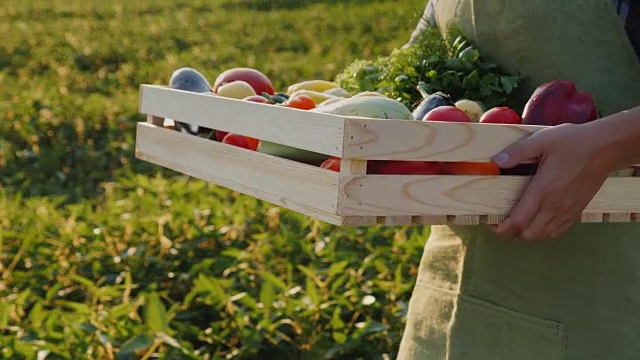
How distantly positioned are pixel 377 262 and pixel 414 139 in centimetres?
225

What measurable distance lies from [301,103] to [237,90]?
0.31 metres

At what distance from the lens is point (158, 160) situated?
2.35 m

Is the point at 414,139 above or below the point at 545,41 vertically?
below

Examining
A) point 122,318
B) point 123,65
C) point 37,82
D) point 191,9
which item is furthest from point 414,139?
point 191,9

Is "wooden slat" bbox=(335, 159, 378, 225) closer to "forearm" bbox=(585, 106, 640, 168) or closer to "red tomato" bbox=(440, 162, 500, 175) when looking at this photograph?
"red tomato" bbox=(440, 162, 500, 175)

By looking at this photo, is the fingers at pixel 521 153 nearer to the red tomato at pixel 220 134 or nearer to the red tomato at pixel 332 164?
the red tomato at pixel 332 164

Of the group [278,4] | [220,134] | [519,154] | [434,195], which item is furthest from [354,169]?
[278,4]

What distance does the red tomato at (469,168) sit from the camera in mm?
1846

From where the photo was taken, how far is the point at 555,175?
179 cm

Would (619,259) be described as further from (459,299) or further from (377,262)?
(377,262)

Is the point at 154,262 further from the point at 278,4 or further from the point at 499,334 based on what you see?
the point at 278,4

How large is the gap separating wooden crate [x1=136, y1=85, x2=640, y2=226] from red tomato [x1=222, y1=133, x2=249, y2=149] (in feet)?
0.15

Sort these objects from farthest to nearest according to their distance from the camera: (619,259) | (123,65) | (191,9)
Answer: (191,9)
(123,65)
(619,259)

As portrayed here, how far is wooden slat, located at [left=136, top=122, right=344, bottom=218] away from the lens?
68.9 inches
